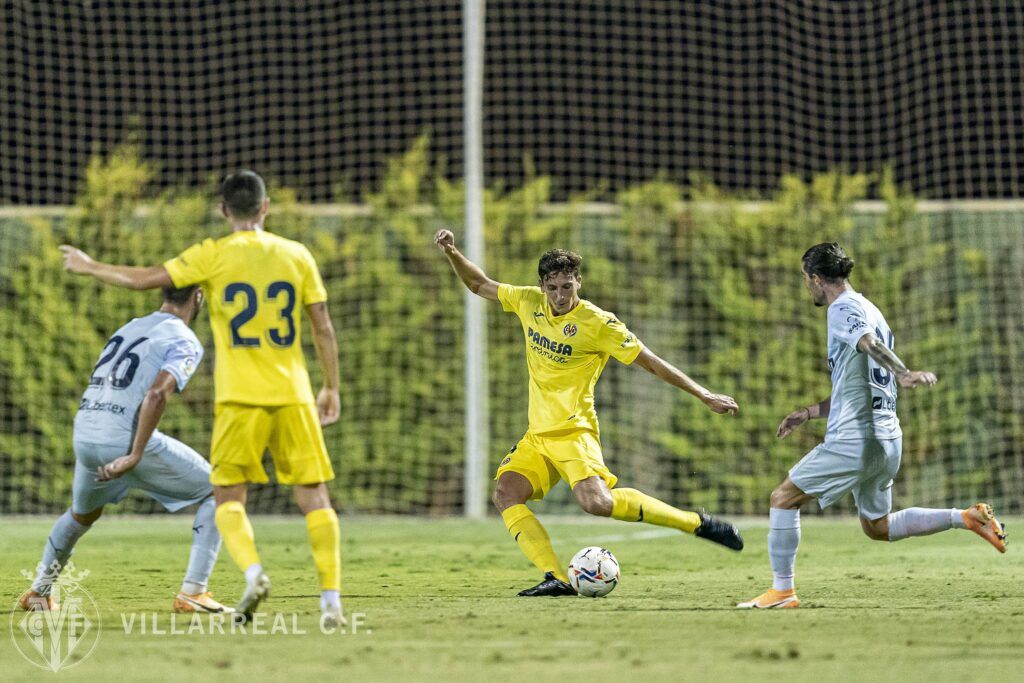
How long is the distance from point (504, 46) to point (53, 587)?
10.8 metres

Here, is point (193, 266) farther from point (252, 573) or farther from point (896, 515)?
point (896, 515)

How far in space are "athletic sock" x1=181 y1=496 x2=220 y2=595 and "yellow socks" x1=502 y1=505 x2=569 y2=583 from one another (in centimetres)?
159

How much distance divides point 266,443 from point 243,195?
3.47 ft

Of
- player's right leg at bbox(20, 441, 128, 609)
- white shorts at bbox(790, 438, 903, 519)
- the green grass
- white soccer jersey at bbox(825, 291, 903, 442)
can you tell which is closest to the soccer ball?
the green grass

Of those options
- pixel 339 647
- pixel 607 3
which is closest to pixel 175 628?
pixel 339 647

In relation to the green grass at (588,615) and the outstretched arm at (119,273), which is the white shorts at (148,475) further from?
the outstretched arm at (119,273)

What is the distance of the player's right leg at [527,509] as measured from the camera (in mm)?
7324

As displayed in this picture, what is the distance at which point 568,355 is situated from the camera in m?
7.34

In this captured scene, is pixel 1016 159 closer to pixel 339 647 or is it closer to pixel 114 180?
pixel 114 180

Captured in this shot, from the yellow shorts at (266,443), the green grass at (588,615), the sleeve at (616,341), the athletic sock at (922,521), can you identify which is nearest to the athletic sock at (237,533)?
the yellow shorts at (266,443)

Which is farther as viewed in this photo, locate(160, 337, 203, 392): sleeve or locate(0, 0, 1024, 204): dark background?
locate(0, 0, 1024, 204): dark background

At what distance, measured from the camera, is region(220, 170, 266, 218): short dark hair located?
5.95 m

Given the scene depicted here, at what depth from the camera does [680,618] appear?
6262mm

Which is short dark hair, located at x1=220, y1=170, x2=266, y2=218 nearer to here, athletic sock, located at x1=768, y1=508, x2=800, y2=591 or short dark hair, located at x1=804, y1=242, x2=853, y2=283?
short dark hair, located at x1=804, y1=242, x2=853, y2=283
